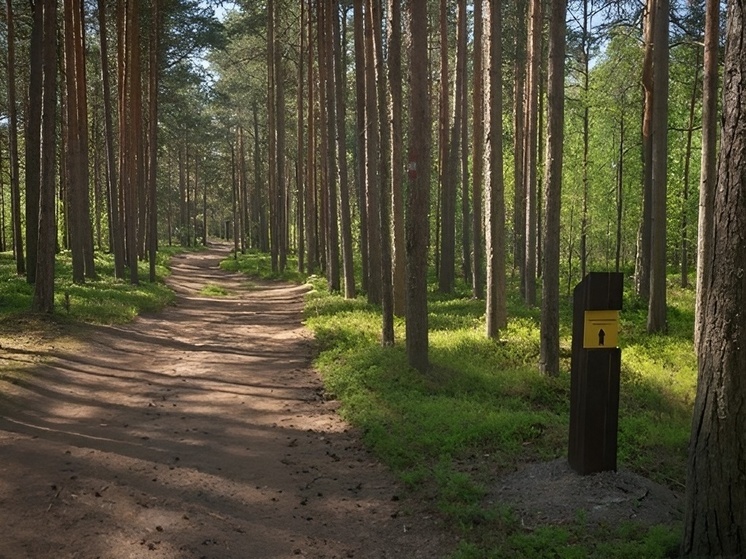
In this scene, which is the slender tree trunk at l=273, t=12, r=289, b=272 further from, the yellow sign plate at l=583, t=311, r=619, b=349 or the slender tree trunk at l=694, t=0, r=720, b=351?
the yellow sign plate at l=583, t=311, r=619, b=349

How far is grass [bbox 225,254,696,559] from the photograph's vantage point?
462 cm

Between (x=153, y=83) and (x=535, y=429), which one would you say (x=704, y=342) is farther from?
(x=153, y=83)

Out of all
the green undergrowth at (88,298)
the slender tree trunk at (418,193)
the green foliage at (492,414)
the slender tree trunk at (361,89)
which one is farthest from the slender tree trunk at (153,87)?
the slender tree trunk at (418,193)

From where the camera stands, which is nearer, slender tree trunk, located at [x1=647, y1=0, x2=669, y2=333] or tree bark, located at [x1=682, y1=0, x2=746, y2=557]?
tree bark, located at [x1=682, y1=0, x2=746, y2=557]

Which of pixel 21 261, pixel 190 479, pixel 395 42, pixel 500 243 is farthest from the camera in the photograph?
pixel 21 261

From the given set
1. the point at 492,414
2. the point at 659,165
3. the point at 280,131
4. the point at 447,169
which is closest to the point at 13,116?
the point at 280,131

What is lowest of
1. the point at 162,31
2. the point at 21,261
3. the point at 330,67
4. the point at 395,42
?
the point at 21,261

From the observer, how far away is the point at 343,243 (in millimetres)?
19000

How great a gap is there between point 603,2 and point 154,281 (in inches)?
716

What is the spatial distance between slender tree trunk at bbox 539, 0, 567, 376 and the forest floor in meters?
3.49

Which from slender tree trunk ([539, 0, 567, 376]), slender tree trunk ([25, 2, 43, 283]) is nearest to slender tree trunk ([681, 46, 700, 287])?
slender tree trunk ([539, 0, 567, 376])

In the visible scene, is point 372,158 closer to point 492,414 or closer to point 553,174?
point 553,174

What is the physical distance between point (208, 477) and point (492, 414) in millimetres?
3349

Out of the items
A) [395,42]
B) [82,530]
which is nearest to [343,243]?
[395,42]
